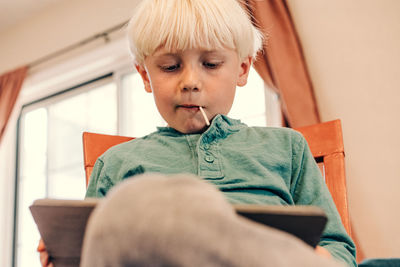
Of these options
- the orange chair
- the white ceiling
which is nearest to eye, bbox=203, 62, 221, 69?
Answer: the orange chair

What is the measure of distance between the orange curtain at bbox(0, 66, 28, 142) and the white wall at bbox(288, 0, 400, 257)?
2112 millimetres

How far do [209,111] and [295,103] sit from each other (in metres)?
1.20

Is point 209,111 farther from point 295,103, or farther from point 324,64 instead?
point 324,64

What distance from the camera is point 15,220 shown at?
3.46 metres

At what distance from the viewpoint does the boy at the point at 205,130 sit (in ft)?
2.57

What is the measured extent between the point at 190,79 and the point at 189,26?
9 cm

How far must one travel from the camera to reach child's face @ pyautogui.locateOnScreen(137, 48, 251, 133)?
0.84 meters

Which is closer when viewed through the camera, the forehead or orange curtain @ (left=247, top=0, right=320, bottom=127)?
the forehead

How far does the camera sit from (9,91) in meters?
3.30

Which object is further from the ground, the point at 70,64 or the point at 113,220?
the point at 70,64

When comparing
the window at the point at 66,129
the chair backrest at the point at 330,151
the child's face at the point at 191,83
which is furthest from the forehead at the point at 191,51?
the window at the point at 66,129

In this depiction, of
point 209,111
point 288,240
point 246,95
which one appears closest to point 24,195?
point 246,95

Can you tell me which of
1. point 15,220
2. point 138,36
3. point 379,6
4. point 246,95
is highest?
point 379,6

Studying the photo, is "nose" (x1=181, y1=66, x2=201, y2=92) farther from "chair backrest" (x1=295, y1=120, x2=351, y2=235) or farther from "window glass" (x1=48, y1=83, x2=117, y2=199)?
"window glass" (x1=48, y1=83, x2=117, y2=199)
